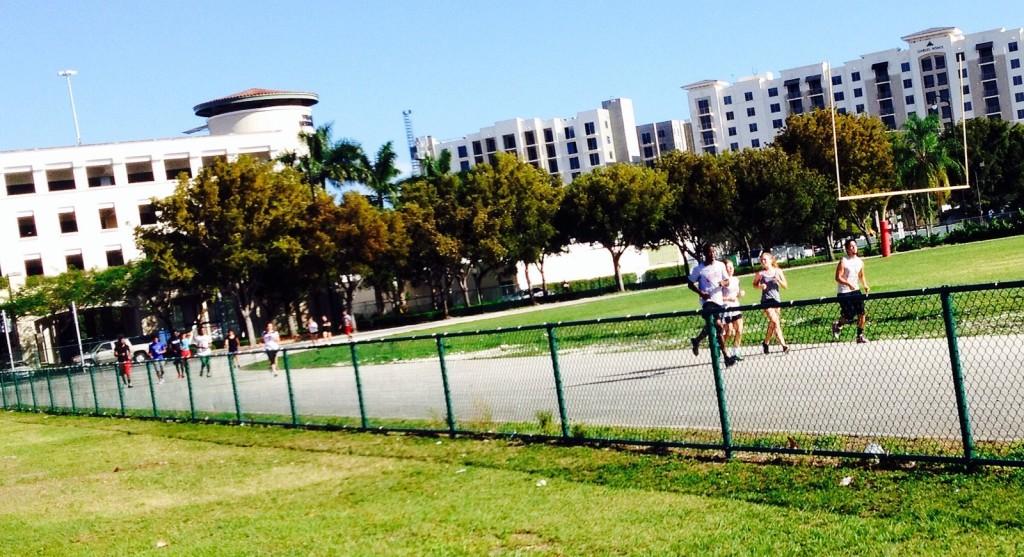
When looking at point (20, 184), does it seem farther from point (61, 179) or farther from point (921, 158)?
point (921, 158)

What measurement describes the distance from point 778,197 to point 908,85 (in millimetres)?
93571

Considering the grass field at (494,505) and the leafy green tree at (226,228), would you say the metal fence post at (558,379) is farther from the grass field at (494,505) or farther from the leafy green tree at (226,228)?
the leafy green tree at (226,228)

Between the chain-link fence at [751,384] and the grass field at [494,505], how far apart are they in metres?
0.47

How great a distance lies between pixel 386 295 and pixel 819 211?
104 ft

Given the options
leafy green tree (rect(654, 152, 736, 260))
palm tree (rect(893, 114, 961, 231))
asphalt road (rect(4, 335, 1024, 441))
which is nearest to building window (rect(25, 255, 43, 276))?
leafy green tree (rect(654, 152, 736, 260))

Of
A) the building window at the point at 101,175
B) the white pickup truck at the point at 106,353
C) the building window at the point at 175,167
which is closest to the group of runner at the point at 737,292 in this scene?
the white pickup truck at the point at 106,353

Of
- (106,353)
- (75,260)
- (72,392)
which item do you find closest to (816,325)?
(72,392)

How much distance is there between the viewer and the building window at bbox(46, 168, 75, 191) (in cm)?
7633

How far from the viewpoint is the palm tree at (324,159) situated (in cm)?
6912

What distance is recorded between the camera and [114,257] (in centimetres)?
7550

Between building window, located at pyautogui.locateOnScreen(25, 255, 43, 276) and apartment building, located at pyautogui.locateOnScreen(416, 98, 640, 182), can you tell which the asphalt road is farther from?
apartment building, located at pyautogui.locateOnScreen(416, 98, 640, 182)

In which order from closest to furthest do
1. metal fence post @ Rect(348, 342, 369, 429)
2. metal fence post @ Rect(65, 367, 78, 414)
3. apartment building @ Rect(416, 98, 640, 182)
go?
1. metal fence post @ Rect(348, 342, 369, 429)
2. metal fence post @ Rect(65, 367, 78, 414)
3. apartment building @ Rect(416, 98, 640, 182)

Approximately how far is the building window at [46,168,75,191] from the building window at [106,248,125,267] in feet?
18.6

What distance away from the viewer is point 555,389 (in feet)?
41.1
